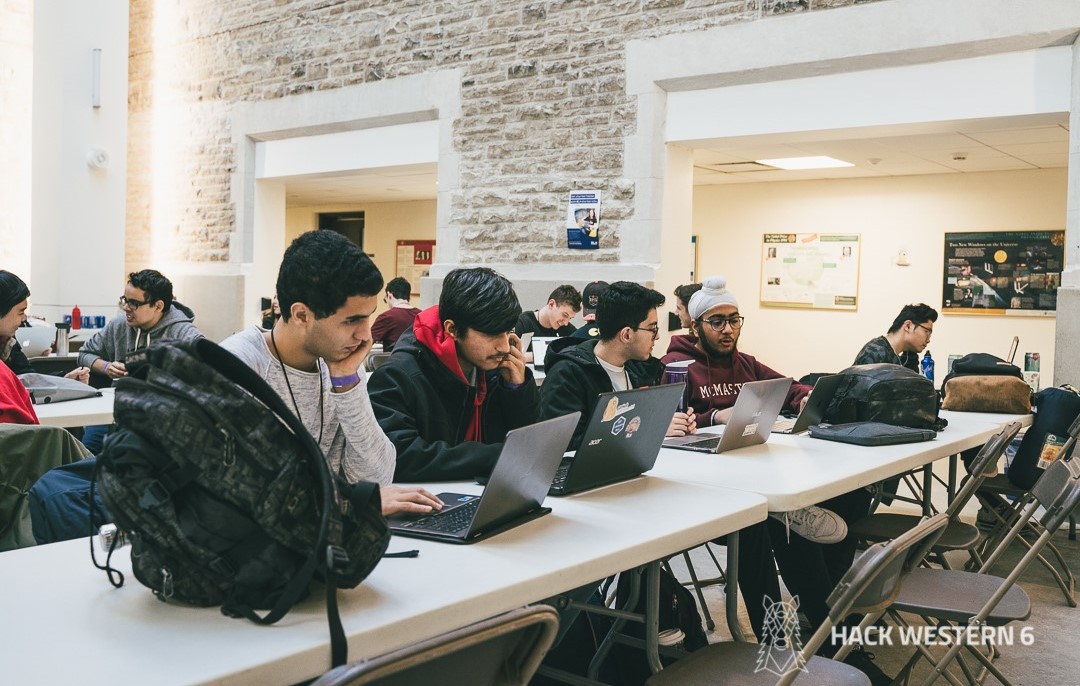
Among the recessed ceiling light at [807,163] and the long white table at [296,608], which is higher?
the recessed ceiling light at [807,163]

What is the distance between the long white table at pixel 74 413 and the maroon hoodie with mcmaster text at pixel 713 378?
221 cm

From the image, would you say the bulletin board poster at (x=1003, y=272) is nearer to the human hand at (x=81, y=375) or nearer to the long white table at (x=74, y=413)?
the human hand at (x=81, y=375)

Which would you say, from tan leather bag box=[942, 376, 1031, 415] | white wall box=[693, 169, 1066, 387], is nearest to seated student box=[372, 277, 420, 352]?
white wall box=[693, 169, 1066, 387]

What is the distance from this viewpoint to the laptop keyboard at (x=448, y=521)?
6.31 feet

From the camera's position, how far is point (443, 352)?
2723 mm

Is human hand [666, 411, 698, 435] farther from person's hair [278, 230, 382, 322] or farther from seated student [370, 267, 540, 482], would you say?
person's hair [278, 230, 382, 322]

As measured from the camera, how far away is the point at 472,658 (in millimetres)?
1286

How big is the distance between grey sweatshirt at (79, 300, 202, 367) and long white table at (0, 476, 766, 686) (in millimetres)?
3448

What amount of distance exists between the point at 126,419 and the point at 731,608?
5.33 feet

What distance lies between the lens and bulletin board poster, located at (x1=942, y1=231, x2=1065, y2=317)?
27.0 ft

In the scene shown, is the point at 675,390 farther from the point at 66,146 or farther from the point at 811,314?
the point at 66,146

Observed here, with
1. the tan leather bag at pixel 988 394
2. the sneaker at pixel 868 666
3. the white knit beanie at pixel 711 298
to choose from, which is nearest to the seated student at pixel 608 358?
the white knit beanie at pixel 711 298

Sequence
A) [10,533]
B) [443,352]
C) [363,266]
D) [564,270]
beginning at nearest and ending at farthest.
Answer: [363,266]
[10,533]
[443,352]
[564,270]

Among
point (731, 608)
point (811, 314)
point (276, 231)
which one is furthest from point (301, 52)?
point (731, 608)
